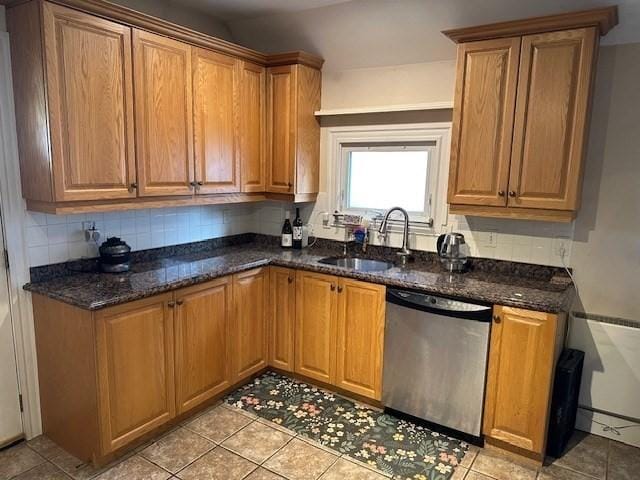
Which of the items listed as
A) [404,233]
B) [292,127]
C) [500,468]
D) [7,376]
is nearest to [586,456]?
[500,468]

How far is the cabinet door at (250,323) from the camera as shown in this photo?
303 cm

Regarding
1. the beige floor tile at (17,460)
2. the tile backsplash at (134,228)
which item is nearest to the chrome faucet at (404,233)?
the tile backsplash at (134,228)

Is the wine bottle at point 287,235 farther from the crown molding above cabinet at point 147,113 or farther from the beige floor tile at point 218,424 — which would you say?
the beige floor tile at point 218,424

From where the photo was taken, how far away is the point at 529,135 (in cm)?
245

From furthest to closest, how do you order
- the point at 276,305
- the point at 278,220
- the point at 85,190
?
the point at 278,220 → the point at 276,305 → the point at 85,190

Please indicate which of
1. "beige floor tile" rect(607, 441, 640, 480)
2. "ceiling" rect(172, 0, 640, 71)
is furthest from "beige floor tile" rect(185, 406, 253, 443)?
"ceiling" rect(172, 0, 640, 71)

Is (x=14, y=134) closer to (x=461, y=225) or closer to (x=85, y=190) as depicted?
(x=85, y=190)

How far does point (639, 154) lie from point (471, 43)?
1.11m

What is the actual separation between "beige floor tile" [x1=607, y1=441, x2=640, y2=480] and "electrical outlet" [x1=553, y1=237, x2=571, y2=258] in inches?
44.7

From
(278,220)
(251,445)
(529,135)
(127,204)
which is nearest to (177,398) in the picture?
(251,445)

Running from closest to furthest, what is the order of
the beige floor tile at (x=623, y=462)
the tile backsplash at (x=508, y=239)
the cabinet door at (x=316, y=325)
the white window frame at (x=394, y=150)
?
the beige floor tile at (x=623, y=462) < the tile backsplash at (x=508, y=239) < the cabinet door at (x=316, y=325) < the white window frame at (x=394, y=150)

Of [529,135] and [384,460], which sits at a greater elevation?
[529,135]

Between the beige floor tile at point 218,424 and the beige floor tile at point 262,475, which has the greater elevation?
the beige floor tile at point 218,424

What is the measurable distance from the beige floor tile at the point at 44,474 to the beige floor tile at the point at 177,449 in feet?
1.25
